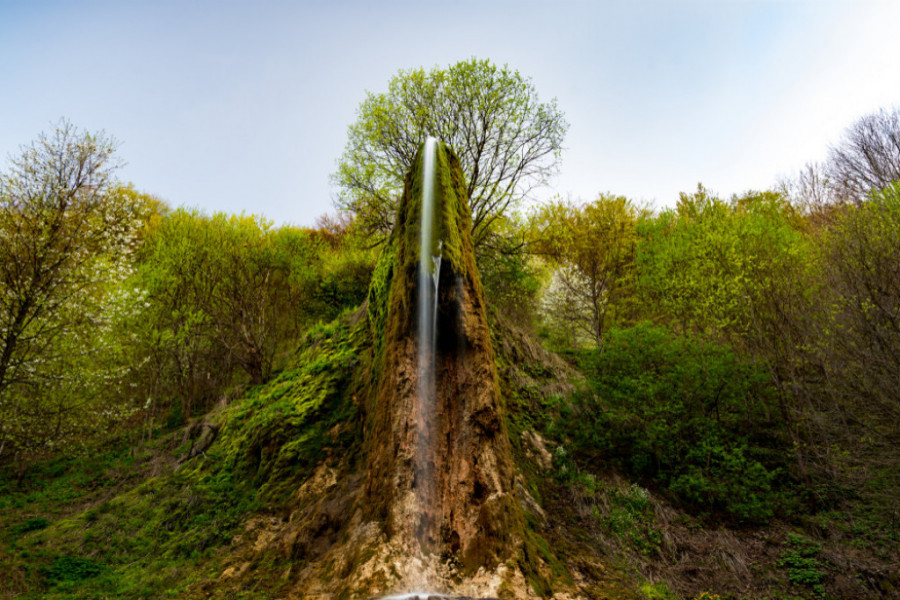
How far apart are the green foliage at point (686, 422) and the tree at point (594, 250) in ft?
33.4

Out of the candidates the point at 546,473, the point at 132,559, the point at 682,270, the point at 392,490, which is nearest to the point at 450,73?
the point at 682,270

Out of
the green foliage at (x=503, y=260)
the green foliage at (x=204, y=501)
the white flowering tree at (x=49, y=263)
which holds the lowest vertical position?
the green foliage at (x=204, y=501)

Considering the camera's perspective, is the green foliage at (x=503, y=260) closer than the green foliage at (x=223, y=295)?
No

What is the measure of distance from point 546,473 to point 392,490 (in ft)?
14.7

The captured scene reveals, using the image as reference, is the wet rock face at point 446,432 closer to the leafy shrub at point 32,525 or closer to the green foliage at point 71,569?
the green foliage at point 71,569

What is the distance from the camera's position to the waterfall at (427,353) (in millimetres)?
4609

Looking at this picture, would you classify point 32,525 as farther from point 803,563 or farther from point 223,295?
point 803,563

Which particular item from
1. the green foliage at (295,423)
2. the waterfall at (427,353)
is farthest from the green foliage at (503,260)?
the waterfall at (427,353)

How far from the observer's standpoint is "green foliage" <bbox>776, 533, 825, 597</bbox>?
6.20m

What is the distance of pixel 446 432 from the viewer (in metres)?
5.09

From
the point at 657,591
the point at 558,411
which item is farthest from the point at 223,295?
the point at 657,591

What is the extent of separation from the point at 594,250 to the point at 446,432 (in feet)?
59.8

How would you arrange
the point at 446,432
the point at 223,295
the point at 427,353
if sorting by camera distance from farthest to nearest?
the point at 223,295 → the point at 427,353 → the point at 446,432

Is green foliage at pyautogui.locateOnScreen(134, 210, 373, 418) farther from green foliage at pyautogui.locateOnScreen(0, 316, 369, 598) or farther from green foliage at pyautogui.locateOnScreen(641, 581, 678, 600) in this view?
green foliage at pyautogui.locateOnScreen(641, 581, 678, 600)
